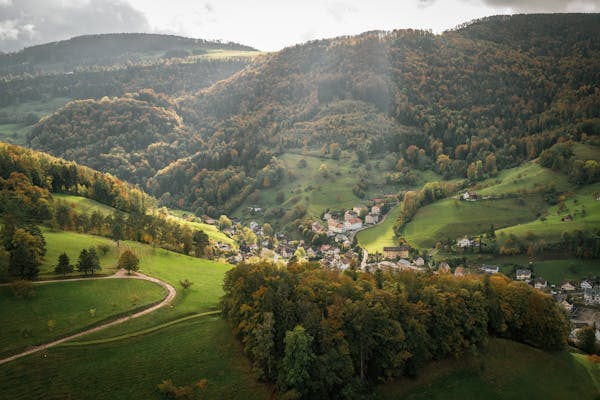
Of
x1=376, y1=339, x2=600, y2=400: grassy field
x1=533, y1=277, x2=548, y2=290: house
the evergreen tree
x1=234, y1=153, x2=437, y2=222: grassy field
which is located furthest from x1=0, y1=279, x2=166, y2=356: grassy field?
x1=234, y1=153, x2=437, y2=222: grassy field

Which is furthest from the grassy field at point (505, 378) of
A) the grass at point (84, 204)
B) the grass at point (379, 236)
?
the grass at point (84, 204)

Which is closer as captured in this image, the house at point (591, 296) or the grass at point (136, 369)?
the grass at point (136, 369)

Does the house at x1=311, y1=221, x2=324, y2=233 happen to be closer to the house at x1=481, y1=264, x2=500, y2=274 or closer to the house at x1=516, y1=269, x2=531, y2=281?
the house at x1=481, y1=264, x2=500, y2=274

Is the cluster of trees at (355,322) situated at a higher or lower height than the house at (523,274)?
higher

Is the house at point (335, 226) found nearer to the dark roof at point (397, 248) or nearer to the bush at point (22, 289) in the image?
the dark roof at point (397, 248)

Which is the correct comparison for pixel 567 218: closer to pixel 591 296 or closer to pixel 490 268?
pixel 490 268

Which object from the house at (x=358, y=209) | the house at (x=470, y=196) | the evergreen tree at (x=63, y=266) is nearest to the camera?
the evergreen tree at (x=63, y=266)

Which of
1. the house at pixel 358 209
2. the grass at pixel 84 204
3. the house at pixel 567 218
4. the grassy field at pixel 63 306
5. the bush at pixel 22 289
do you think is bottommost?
the house at pixel 358 209
